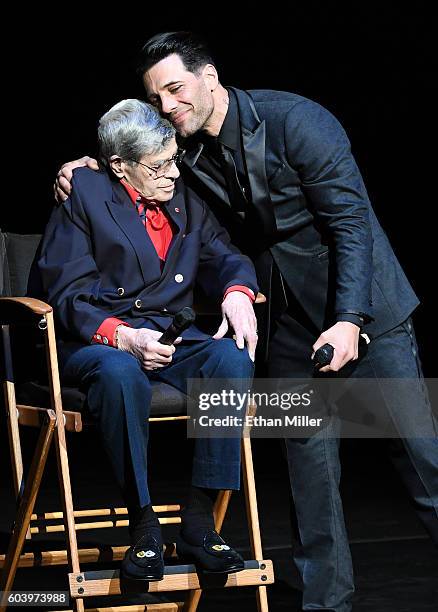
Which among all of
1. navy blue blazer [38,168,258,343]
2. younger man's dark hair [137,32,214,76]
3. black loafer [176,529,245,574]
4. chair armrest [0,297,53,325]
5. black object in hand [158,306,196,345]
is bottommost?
black loafer [176,529,245,574]

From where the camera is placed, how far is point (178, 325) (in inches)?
112

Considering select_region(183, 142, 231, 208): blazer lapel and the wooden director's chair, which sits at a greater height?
select_region(183, 142, 231, 208): blazer lapel

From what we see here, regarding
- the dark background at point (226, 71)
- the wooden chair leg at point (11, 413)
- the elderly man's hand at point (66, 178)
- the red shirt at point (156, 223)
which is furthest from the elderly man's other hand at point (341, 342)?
the dark background at point (226, 71)

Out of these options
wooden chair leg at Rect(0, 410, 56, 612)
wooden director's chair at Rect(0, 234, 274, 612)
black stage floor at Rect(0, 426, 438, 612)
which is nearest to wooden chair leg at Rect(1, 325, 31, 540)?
wooden director's chair at Rect(0, 234, 274, 612)

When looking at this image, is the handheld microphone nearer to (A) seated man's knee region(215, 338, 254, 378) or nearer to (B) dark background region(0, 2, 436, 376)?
(A) seated man's knee region(215, 338, 254, 378)

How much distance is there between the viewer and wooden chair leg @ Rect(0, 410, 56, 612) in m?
2.93

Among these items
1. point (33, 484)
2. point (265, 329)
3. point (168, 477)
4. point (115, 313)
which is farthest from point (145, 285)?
point (168, 477)

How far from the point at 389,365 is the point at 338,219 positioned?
0.39m

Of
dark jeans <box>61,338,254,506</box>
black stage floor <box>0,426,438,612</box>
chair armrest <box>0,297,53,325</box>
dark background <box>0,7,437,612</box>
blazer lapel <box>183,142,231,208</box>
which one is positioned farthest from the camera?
dark background <box>0,7,437,612</box>

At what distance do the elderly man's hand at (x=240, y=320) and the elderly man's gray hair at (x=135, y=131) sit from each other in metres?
0.43

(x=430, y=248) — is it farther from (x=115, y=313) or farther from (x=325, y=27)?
(x=115, y=313)

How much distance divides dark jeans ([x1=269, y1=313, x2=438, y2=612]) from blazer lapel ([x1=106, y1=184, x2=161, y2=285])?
374 millimetres

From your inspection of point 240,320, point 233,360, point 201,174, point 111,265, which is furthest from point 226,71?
point 233,360

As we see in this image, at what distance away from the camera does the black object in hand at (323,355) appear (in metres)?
2.87
